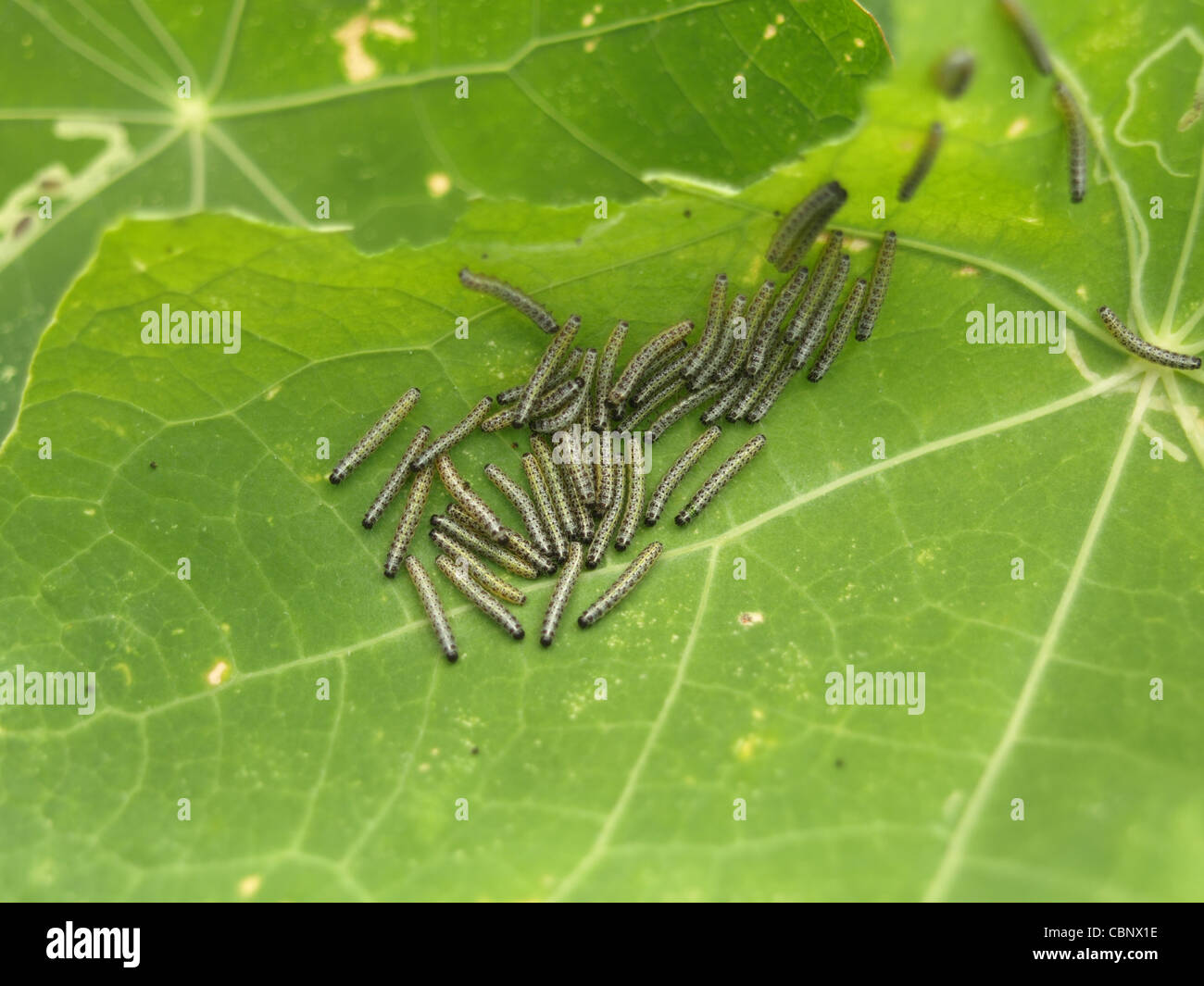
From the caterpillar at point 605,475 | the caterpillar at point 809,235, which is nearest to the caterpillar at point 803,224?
the caterpillar at point 809,235

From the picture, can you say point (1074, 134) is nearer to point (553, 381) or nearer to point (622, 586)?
point (553, 381)

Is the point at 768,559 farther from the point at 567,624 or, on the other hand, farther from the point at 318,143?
the point at 318,143

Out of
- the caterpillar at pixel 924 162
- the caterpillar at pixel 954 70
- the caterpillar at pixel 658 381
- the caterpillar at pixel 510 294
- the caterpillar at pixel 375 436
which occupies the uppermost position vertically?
the caterpillar at pixel 954 70

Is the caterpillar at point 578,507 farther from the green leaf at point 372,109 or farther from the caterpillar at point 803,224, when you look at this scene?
the green leaf at point 372,109

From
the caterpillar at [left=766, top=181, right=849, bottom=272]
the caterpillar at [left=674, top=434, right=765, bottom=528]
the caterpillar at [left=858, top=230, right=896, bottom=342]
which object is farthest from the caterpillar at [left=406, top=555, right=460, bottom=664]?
the caterpillar at [left=858, top=230, right=896, bottom=342]

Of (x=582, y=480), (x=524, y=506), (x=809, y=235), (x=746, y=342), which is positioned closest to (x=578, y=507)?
(x=582, y=480)

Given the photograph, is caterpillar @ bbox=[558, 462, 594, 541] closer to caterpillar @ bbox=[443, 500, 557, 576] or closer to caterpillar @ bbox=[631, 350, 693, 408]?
Answer: caterpillar @ bbox=[443, 500, 557, 576]

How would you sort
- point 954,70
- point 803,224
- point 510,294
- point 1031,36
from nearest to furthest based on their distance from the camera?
point 954,70, point 1031,36, point 803,224, point 510,294
